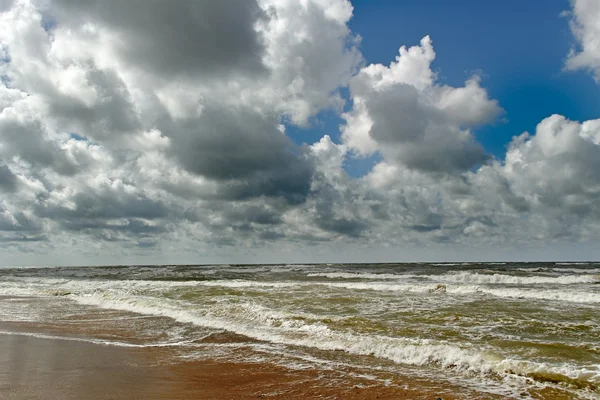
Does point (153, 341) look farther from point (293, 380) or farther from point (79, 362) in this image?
point (293, 380)

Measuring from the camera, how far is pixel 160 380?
725 centimetres

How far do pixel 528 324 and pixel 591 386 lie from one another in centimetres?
613

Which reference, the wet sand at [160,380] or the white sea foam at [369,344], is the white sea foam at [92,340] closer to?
the wet sand at [160,380]

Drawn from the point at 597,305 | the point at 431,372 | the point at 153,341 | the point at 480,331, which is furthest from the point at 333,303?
the point at 597,305

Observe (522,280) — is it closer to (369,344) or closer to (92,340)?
(369,344)

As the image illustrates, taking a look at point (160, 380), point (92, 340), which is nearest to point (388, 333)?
point (160, 380)

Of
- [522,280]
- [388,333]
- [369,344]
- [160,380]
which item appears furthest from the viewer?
[522,280]

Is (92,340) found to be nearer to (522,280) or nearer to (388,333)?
(388,333)

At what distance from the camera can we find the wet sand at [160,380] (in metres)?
6.38

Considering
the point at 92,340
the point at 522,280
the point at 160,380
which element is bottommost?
the point at 522,280

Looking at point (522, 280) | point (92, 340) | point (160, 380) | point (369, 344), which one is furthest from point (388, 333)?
point (522, 280)

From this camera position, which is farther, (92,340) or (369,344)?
(92,340)

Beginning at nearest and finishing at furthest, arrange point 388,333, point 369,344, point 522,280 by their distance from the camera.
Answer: point 369,344, point 388,333, point 522,280

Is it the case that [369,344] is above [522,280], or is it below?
above
